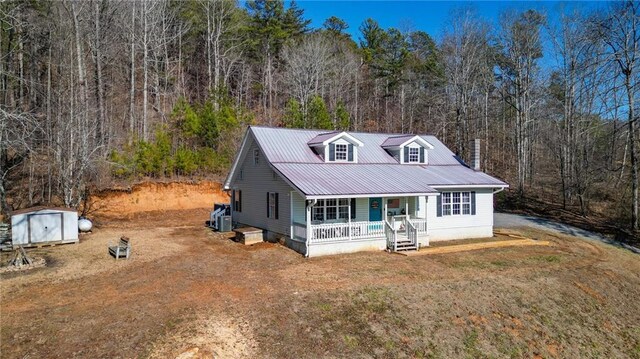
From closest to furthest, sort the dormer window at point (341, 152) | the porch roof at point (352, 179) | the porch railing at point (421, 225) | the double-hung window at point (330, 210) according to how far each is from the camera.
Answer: the porch roof at point (352, 179), the double-hung window at point (330, 210), the porch railing at point (421, 225), the dormer window at point (341, 152)

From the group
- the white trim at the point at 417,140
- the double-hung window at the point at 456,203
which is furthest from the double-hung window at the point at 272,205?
the double-hung window at the point at 456,203

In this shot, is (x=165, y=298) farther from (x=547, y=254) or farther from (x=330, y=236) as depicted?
(x=547, y=254)

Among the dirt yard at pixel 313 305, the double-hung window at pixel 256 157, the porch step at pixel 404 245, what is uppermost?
the double-hung window at pixel 256 157

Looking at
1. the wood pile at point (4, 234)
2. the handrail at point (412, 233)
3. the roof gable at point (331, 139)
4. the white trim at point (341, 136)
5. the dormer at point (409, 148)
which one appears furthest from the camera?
the dormer at point (409, 148)

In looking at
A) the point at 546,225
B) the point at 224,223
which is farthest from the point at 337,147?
the point at 546,225

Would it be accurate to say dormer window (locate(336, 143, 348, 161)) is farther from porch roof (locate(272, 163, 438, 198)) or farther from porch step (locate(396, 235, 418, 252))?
porch step (locate(396, 235, 418, 252))

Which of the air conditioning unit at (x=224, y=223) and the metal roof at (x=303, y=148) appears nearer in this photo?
the metal roof at (x=303, y=148)

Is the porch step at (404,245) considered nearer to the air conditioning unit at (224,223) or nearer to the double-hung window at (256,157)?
the double-hung window at (256,157)
